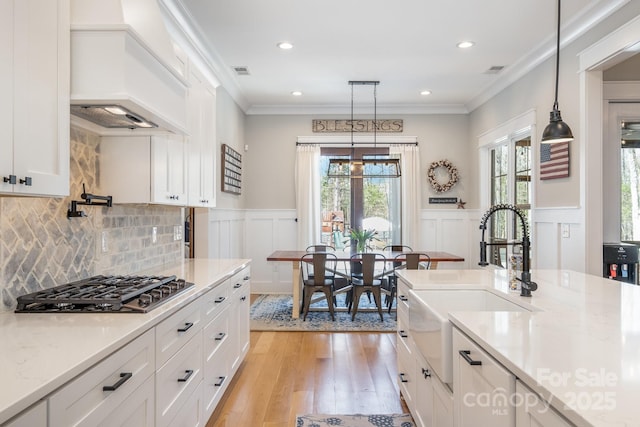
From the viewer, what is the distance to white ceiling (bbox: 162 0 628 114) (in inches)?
128

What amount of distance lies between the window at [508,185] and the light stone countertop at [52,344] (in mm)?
4126

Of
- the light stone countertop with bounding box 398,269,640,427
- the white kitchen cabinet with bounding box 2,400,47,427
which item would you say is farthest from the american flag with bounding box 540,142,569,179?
the white kitchen cabinet with bounding box 2,400,47,427

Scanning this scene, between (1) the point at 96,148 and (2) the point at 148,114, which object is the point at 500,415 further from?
(1) the point at 96,148

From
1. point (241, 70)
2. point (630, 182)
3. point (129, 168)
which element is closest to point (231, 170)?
point (241, 70)

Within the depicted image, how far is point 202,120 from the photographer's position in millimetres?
3182

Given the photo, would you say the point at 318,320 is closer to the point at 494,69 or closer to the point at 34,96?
the point at 494,69

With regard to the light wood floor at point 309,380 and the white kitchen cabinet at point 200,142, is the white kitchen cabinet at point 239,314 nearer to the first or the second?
the light wood floor at point 309,380

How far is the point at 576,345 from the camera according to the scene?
3.66ft

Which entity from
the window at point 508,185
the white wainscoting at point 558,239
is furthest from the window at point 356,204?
the white wainscoting at point 558,239

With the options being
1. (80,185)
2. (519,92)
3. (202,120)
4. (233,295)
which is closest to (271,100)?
(202,120)

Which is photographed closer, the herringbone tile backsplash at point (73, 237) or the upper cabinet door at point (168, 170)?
the herringbone tile backsplash at point (73, 237)

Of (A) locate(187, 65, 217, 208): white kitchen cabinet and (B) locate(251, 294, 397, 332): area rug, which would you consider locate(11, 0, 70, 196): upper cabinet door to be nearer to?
(A) locate(187, 65, 217, 208): white kitchen cabinet

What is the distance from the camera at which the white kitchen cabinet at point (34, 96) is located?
4.06ft

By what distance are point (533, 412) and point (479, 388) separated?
324 millimetres
